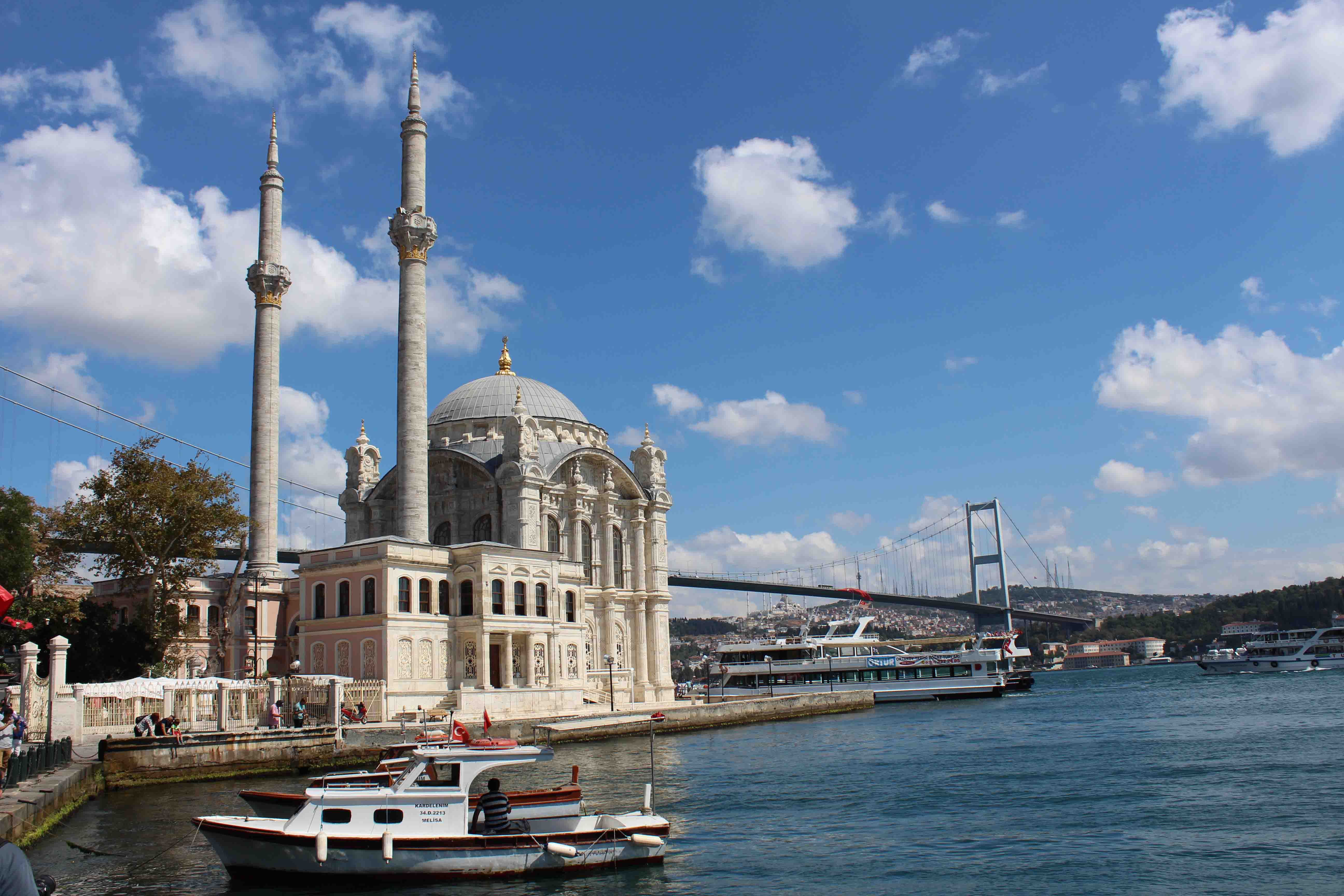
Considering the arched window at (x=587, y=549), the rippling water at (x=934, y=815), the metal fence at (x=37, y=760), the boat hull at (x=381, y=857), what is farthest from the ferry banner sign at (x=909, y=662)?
the boat hull at (x=381, y=857)

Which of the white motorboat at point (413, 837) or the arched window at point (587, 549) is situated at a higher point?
the arched window at point (587, 549)

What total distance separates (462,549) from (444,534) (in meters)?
11.0

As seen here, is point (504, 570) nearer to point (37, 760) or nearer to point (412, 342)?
point (412, 342)

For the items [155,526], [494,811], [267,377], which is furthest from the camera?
[267,377]

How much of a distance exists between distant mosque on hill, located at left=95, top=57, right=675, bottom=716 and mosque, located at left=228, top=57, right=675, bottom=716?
70 mm

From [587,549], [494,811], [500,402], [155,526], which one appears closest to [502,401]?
[500,402]

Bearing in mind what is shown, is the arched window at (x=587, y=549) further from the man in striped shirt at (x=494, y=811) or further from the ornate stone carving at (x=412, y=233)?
the man in striped shirt at (x=494, y=811)

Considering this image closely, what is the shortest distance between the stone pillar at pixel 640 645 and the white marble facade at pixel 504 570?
67mm

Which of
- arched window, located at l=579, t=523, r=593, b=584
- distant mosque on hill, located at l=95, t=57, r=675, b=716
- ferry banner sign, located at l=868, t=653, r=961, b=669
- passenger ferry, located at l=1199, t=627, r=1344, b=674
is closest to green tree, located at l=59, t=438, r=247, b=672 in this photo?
distant mosque on hill, located at l=95, t=57, r=675, b=716

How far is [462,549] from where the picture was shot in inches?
1453

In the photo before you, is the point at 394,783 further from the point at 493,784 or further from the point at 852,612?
the point at 852,612

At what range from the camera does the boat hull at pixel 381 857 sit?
1384cm

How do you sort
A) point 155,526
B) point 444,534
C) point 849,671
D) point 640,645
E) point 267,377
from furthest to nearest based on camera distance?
point 849,671 < point 640,645 < point 444,534 < point 267,377 < point 155,526

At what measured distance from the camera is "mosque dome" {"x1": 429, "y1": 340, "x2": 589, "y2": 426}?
172 ft
